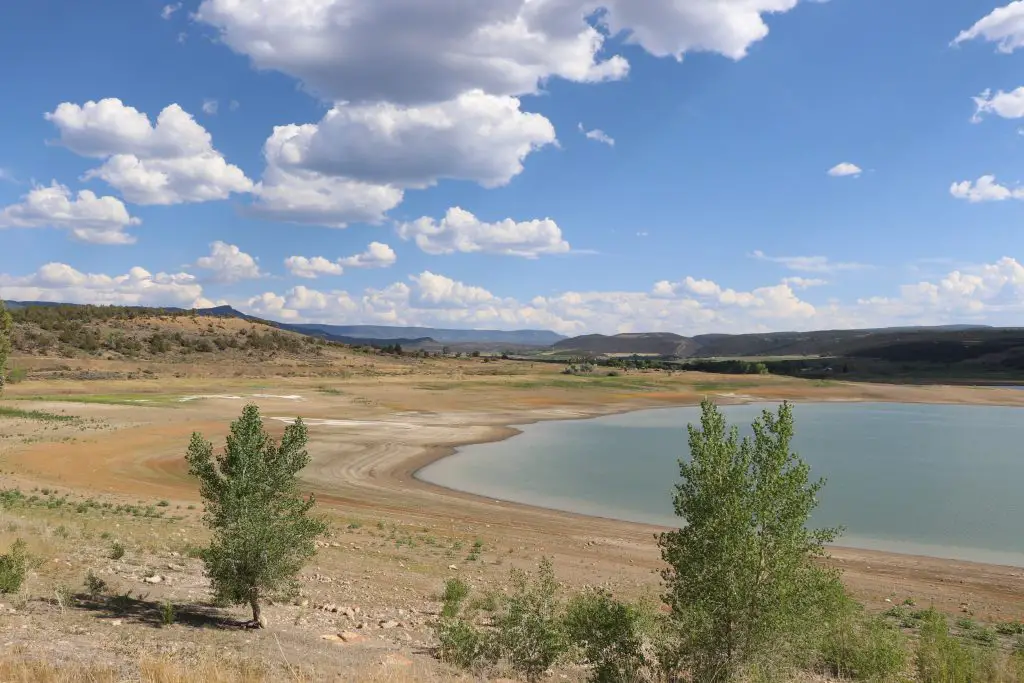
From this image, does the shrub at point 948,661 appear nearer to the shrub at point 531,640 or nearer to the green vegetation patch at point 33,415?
the shrub at point 531,640

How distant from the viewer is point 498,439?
170 ft

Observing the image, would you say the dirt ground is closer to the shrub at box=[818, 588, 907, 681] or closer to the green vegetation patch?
the green vegetation patch

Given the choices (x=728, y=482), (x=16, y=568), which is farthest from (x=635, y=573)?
(x=16, y=568)

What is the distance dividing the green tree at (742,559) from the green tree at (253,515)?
666 centimetres

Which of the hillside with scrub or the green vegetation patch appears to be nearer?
the hillside with scrub

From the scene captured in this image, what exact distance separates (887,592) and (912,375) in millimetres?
145114

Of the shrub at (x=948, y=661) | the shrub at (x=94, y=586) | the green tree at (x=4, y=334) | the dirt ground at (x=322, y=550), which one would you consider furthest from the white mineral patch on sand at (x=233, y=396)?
the shrub at (x=948, y=661)

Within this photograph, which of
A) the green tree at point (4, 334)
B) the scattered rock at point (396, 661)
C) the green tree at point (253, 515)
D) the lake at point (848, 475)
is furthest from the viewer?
the lake at point (848, 475)

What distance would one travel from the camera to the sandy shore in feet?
66.5

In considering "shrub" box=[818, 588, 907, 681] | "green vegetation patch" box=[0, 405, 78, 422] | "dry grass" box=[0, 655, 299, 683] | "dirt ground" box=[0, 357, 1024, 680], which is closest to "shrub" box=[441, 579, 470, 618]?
"dirt ground" box=[0, 357, 1024, 680]

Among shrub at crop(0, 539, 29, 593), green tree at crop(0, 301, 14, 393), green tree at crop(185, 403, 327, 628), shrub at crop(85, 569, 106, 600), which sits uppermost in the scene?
green tree at crop(0, 301, 14, 393)

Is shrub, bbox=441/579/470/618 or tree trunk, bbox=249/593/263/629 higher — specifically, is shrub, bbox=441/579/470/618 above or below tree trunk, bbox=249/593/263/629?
below

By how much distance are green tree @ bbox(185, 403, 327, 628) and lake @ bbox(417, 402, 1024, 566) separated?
18.7 m

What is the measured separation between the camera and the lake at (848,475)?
2769 cm
